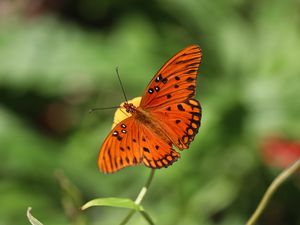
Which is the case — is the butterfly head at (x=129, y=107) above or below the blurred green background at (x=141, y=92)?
below

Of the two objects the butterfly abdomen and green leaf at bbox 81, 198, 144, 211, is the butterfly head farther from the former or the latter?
green leaf at bbox 81, 198, 144, 211

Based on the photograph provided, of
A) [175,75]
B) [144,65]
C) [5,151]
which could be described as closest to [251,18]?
[144,65]

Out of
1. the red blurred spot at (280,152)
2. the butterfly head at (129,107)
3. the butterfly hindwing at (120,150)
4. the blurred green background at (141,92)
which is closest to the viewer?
the butterfly hindwing at (120,150)

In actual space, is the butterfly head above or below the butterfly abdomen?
above

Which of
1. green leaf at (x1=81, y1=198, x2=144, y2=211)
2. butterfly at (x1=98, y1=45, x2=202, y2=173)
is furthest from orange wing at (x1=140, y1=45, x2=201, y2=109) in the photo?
green leaf at (x1=81, y1=198, x2=144, y2=211)

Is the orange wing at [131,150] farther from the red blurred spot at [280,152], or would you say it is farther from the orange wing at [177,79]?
the red blurred spot at [280,152]

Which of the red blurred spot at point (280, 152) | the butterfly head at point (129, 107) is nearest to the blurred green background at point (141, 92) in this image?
the red blurred spot at point (280, 152)
